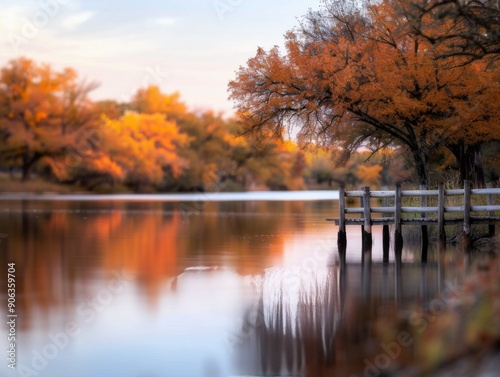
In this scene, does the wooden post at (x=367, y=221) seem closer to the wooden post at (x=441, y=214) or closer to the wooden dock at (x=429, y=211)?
the wooden dock at (x=429, y=211)

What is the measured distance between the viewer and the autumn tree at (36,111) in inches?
3445

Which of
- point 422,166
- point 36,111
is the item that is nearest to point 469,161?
point 422,166

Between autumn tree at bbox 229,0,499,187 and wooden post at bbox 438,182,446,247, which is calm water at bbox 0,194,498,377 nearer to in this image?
wooden post at bbox 438,182,446,247

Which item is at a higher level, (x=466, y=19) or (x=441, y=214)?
(x=466, y=19)

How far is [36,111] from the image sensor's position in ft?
293

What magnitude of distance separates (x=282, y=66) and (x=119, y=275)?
14.2 meters

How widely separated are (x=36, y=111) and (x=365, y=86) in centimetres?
6270

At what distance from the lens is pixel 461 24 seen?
2858 centimetres

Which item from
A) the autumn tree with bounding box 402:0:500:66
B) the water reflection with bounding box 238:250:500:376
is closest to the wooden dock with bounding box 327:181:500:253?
the water reflection with bounding box 238:250:500:376

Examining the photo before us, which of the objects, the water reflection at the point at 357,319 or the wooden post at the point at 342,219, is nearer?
the water reflection at the point at 357,319

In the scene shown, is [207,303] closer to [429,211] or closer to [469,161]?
[429,211]

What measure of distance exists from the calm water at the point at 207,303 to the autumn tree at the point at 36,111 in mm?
56733

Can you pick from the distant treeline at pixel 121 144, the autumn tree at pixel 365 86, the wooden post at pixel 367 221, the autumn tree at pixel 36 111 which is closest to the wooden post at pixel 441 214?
the wooden post at pixel 367 221

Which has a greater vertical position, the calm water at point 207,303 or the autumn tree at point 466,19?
the autumn tree at point 466,19
